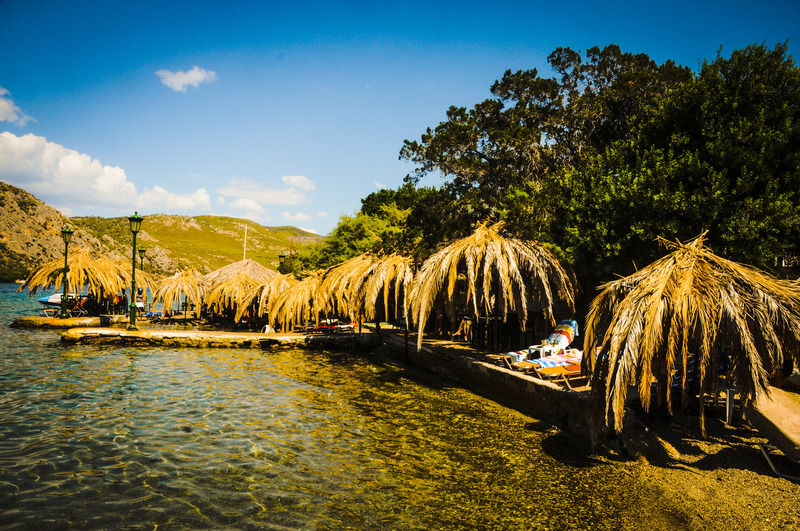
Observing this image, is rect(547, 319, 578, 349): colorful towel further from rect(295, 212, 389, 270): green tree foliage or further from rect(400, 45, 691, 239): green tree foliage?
rect(295, 212, 389, 270): green tree foliage

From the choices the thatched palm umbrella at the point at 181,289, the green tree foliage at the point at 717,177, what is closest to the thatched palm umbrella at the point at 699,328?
the green tree foliage at the point at 717,177

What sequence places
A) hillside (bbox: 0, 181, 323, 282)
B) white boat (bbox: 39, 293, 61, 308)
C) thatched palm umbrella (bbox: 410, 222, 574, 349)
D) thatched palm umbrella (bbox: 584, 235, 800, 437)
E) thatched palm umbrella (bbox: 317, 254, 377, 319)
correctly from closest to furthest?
thatched palm umbrella (bbox: 584, 235, 800, 437) < thatched palm umbrella (bbox: 410, 222, 574, 349) < thatched palm umbrella (bbox: 317, 254, 377, 319) < white boat (bbox: 39, 293, 61, 308) < hillside (bbox: 0, 181, 323, 282)

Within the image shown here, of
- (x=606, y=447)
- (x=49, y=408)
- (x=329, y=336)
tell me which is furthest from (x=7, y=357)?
(x=606, y=447)

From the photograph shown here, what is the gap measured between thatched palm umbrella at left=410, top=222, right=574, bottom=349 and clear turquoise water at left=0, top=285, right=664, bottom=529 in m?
2.78

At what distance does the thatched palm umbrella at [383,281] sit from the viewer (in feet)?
48.9

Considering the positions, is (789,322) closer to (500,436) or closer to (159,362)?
(500,436)

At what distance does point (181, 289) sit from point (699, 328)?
91.6 ft

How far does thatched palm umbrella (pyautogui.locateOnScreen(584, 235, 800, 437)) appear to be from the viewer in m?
6.19

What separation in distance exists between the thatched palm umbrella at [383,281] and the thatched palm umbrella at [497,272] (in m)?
2.44

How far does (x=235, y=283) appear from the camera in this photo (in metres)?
24.4

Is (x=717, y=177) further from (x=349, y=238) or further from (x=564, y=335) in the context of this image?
(x=349, y=238)

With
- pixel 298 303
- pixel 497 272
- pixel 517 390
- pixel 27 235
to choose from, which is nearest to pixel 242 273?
pixel 298 303

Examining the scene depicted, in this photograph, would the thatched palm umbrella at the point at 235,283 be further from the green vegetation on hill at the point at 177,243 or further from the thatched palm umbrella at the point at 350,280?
the green vegetation on hill at the point at 177,243

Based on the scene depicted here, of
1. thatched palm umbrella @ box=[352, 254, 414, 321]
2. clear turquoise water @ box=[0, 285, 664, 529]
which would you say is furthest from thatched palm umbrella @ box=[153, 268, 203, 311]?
thatched palm umbrella @ box=[352, 254, 414, 321]
